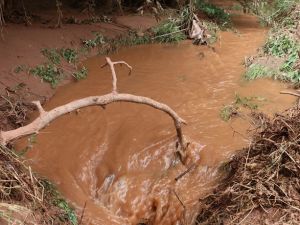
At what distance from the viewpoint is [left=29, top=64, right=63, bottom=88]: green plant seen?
21.9 ft

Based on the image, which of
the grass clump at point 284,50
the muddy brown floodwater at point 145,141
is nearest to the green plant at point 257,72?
the grass clump at point 284,50

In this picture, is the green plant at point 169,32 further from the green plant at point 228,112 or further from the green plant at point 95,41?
the green plant at point 228,112

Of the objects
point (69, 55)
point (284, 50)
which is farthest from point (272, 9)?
point (69, 55)

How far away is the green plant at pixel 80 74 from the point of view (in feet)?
22.8

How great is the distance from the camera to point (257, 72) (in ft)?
22.5

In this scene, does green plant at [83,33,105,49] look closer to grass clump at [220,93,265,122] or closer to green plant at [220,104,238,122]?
grass clump at [220,93,265,122]

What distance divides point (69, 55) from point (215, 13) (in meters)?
3.55

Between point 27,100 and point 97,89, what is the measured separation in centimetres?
100

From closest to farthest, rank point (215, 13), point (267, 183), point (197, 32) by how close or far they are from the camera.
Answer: point (267, 183) < point (197, 32) < point (215, 13)

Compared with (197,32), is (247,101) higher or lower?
lower

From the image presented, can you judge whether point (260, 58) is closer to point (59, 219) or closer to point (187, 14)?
point (187, 14)

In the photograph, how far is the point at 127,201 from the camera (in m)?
4.57

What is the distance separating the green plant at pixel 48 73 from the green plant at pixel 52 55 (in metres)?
0.14

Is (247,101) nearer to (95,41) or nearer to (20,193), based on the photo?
(95,41)
